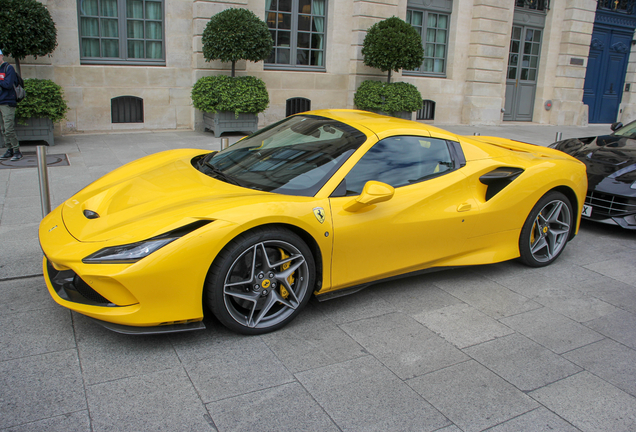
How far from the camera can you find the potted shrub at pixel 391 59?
12.7 meters

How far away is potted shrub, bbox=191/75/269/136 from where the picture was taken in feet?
35.9

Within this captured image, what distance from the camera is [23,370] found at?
2.99m

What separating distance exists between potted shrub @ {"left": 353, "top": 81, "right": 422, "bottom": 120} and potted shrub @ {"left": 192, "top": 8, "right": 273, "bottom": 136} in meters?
2.93

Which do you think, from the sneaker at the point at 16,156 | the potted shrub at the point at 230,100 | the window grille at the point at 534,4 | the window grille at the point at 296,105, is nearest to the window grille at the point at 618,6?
the window grille at the point at 534,4

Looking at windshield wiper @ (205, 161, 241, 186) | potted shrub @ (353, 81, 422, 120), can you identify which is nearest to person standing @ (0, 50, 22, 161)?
windshield wiper @ (205, 161, 241, 186)

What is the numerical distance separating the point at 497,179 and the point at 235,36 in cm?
771

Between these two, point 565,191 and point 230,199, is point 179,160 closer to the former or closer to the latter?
point 230,199

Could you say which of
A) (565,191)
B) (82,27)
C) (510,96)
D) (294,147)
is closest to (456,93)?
(510,96)

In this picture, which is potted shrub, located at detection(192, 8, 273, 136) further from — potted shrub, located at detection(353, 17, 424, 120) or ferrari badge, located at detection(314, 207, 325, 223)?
ferrari badge, located at detection(314, 207, 325, 223)

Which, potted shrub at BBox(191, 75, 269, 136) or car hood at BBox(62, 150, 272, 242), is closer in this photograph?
car hood at BBox(62, 150, 272, 242)

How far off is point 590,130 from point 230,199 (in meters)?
16.5

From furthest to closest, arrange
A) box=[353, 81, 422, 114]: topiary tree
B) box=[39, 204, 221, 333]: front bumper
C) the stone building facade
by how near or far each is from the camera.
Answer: box=[353, 81, 422, 114]: topiary tree, the stone building facade, box=[39, 204, 221, 333]: front bumper

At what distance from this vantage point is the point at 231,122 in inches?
445

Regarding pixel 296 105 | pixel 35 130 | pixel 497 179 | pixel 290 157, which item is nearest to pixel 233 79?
pixel 296 105
